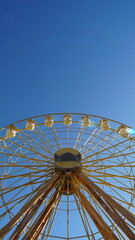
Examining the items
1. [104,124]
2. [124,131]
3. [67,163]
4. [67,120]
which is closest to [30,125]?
[67,120]

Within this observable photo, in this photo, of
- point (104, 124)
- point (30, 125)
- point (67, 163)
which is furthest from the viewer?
point (104, 124)

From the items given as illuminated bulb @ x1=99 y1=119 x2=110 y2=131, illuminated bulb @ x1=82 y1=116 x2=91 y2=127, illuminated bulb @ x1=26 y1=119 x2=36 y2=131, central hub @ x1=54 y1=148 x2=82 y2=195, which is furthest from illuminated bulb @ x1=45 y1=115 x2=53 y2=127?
illuminated bulb @ x1=99 y1=119 x2=110 y2=131

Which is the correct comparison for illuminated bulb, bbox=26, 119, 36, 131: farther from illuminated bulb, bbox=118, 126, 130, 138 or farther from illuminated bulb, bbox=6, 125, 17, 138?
illuminated bulb, bbox=118, 126, 130, 138

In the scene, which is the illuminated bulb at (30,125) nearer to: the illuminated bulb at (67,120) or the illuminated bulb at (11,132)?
the illuminated bulb at (11,132)

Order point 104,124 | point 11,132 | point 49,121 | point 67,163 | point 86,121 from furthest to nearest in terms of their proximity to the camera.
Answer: point 86,121
point 49,121
point 104,124
point 11,132
point 67,163

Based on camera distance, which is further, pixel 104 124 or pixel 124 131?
pixel 104 124

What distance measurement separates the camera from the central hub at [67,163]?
16266 mm

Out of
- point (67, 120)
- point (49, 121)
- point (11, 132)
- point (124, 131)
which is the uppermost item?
point (67, 120)

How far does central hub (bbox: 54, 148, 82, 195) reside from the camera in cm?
1627

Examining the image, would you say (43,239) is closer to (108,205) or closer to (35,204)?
(35,204)

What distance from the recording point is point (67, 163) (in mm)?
16578

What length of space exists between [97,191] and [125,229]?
2.56 m

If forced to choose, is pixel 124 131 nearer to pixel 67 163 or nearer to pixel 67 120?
pixel 67 120

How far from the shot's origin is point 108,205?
12602 millimetres
